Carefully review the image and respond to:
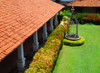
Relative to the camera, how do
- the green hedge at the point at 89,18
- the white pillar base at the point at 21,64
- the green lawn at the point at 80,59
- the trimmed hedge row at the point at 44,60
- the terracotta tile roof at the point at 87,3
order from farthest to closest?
the terracotta tile roof at the point at 87,3 → the green hedge at the point at 89,18 → the green lawn at the point at 80,59 → the white pillar base at the point at 21,64 → the trimmed hedge row at the point at 44,60

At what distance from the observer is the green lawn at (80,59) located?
10703 mm

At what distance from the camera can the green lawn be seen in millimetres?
A: 10703

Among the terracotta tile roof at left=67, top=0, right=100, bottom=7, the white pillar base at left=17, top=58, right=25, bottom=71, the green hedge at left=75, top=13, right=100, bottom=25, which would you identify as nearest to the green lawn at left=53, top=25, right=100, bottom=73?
the white pillar base at left=17, top=58, right=25, bottom=71

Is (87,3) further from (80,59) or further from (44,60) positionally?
(44,60)

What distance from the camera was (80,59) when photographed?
12312mm

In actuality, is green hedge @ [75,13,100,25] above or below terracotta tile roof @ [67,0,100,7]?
below

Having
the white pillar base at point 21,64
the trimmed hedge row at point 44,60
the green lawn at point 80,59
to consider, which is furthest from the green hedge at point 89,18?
the white pillar base at point 21,64

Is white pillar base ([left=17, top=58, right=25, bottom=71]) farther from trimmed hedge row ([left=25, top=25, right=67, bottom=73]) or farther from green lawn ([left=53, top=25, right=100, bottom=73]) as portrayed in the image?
green lawn ([left=53, top=25, right=100, bottom=73])

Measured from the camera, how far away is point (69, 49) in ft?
47.9

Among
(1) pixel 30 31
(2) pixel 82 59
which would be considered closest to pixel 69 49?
(2) pixel 82 59

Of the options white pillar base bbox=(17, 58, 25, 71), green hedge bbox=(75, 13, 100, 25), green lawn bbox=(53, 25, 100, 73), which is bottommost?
green lawn bbox=(53, 25, 100, 73)

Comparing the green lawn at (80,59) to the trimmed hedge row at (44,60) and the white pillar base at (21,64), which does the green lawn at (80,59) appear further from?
the white pillar base at (21,64)

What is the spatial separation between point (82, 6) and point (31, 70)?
2332 centimetres

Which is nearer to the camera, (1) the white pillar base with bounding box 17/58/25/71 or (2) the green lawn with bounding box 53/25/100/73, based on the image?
(1) the white pillar base with bounding box 17/58/25/71
